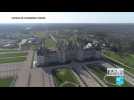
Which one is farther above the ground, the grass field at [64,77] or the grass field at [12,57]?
the grass field at [12,57]

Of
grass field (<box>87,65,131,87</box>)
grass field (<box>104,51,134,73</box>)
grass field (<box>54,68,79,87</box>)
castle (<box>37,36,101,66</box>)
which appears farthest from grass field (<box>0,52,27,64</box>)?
grass field (<box>104,51,134,73</box>)

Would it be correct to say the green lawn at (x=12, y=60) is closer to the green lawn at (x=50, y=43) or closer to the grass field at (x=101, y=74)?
the green lawn at (x=50, y=43)

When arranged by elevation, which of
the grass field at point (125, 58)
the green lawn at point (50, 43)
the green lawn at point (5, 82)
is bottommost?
the green lawn at point (5, 82)

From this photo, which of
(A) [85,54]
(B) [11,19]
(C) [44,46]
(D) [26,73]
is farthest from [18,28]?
(A) [85,54]

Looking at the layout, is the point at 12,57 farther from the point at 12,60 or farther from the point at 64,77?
the point at 64,77

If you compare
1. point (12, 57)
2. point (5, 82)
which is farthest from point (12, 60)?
point (5, 82)


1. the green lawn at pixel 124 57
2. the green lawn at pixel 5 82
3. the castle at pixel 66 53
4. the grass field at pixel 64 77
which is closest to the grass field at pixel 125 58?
the green lawn at pixel 124 57
